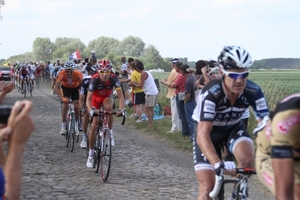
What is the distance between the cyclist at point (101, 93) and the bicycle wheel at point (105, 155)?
22 centimetres

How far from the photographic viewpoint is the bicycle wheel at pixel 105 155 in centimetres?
982

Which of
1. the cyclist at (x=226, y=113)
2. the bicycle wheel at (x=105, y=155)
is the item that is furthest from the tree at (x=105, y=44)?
the cyclist at (x=226, y=113)

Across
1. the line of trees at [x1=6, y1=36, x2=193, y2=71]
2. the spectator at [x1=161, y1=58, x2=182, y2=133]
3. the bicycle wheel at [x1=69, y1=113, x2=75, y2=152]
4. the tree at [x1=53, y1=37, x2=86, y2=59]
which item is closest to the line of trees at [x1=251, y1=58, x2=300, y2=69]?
the line of trees at [x1=6, y1=36, x2=193, y2=71]

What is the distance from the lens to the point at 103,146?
10352 millimetres

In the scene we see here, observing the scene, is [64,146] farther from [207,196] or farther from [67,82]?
[207,196]

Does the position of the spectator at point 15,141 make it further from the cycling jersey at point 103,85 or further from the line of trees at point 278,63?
the line of trees at point 278,63

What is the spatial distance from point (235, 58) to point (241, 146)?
3.09 ft

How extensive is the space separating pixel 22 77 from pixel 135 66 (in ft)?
56.7

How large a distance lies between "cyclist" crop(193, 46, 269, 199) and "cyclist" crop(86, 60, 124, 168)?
14.9 ft

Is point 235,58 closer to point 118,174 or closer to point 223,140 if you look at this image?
point 223,140

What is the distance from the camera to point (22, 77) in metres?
33.3

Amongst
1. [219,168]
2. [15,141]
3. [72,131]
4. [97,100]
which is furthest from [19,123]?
[72,131]

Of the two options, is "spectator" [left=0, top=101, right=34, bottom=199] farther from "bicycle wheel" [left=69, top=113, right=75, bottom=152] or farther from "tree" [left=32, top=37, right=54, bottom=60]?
"tree" [left=32, top=37, right=54, bottom=60]

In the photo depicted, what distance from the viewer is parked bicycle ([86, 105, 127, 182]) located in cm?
991
